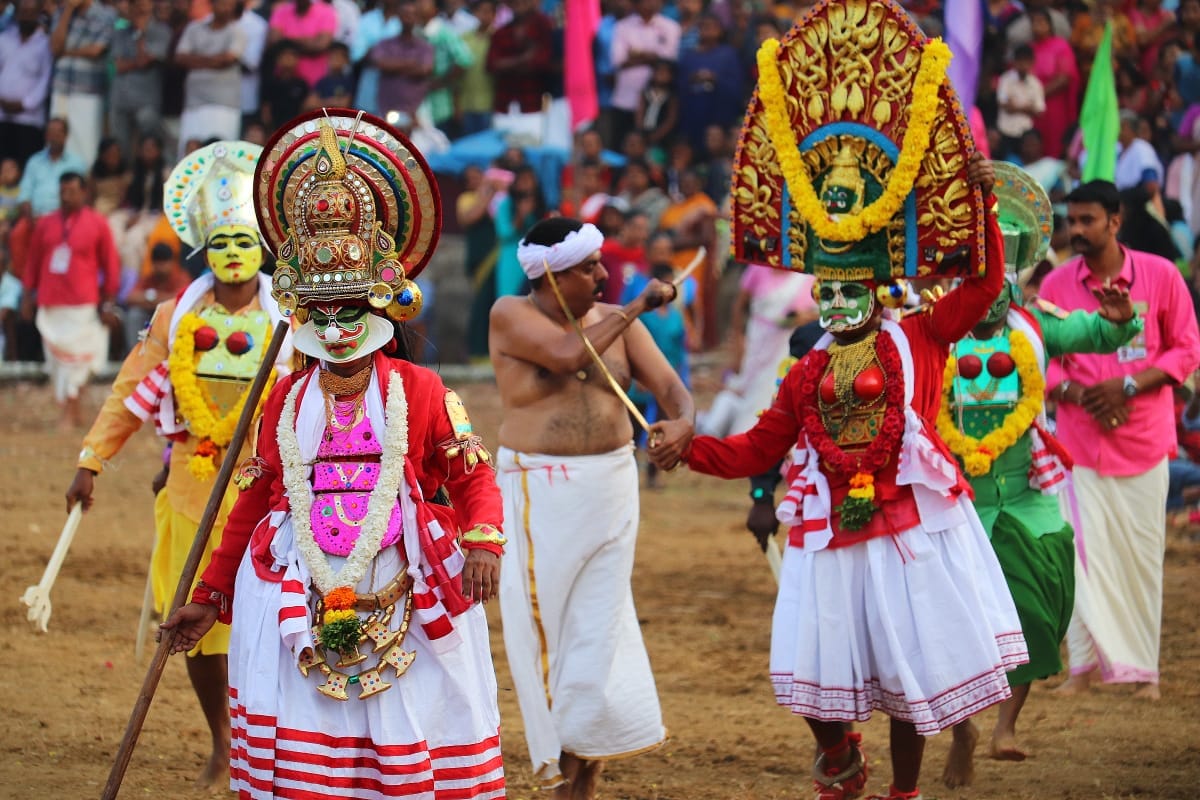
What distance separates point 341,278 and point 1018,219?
13.0 feet

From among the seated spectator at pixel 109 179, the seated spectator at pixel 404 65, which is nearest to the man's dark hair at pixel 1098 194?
the seated spectator at pixel 404 65

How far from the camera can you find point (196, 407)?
7.64 metres

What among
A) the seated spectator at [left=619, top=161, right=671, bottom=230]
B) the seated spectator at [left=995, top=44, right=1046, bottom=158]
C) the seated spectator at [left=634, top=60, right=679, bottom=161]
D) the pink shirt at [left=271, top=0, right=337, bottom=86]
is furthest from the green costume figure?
the pink shirt at [left=271, top=0, right=337, bottom=86]

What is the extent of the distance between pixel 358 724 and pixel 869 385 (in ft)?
7.71

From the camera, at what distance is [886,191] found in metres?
6.55

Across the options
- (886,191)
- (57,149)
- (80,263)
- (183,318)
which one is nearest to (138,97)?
(57,149)

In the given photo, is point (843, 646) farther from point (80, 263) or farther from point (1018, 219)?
point (80, 263)

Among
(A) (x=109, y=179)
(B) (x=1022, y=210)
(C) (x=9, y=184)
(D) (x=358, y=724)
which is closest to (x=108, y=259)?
(A) (x=109, y=179)

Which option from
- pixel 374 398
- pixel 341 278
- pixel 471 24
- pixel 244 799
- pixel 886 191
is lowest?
pixel 244 799

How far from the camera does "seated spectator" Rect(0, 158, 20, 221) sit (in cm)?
2062

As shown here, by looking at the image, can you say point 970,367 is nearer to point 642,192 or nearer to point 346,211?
point 346,211

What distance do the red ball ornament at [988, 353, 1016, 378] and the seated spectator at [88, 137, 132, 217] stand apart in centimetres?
1469

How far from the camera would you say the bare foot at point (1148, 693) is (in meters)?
9.50

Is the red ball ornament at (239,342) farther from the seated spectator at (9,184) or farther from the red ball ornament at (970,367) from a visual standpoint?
the seated spectator at (9,184)
